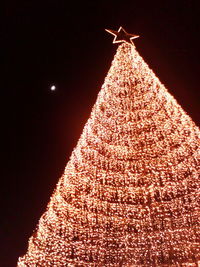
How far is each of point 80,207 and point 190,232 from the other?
231cm

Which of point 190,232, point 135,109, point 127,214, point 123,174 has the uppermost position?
point 135,109

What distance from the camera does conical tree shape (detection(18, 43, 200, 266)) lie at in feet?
27.8

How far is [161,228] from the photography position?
29.9 feet

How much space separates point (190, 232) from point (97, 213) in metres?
2.05

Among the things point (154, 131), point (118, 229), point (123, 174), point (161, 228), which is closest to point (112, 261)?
point (118, 229)

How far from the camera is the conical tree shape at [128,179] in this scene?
8.47 metres

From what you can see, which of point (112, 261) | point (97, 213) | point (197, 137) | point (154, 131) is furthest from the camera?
point (112, 261)

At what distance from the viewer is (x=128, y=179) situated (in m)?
9.31

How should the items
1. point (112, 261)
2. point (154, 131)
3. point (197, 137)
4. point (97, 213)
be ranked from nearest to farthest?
1. point (197, 137)
2. point (154, 131)
3. point (97, 213)
4. point (112, 261)

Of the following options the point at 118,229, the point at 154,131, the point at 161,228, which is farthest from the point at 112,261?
the point at 154,131

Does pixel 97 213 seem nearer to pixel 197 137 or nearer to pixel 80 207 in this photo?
pixel 80 207

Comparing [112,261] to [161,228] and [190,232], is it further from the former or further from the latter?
[190,232]

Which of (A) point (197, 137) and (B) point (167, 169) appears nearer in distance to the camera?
(A) point (197, 137)

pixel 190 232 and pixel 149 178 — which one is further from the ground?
pixel 149 178
